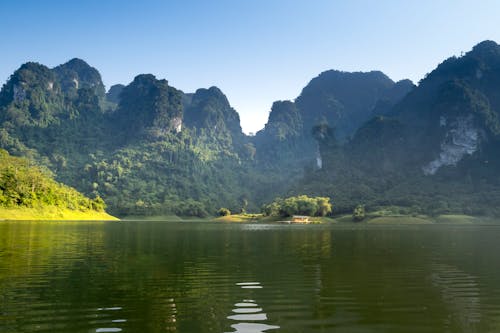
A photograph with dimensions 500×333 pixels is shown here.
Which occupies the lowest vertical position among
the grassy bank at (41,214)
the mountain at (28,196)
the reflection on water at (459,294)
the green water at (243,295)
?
the reflection on water at (459,294)

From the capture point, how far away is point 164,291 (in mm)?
23438

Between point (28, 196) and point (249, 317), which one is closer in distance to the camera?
point (249, 317)

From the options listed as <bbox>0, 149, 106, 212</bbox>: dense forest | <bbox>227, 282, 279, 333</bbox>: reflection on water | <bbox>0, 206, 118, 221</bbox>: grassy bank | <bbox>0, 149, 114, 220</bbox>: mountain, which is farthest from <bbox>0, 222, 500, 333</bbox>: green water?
<bbox>0, 149, 106, 212</bbox>: dense forest

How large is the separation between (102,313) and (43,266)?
57.3 feet

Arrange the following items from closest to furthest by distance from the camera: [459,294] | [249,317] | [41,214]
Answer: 1. [249,317]
2. [459,294]
3. [41,214]

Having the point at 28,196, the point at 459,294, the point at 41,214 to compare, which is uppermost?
the point at 28,196

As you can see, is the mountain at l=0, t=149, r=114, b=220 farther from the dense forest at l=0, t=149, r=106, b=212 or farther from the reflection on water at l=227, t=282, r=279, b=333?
the reflection on water at l=227, t=282, r=279, b=333

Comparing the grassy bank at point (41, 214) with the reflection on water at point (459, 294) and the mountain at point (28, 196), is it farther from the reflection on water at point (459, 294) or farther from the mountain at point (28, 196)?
the reflection on water at point (459, 294)

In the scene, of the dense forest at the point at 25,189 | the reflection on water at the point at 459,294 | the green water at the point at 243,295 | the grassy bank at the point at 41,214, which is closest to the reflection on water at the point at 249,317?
the green water at the point at 243,295

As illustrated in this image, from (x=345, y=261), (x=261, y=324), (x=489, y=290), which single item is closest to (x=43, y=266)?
(x=261, y=324)

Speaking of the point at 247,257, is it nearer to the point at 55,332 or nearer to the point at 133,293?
the point at 133,293

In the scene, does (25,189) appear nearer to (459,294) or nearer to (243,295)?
(243,295)

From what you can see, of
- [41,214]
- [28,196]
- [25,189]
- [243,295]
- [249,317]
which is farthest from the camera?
[25,189]

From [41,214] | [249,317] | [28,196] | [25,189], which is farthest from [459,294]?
[25,189]
